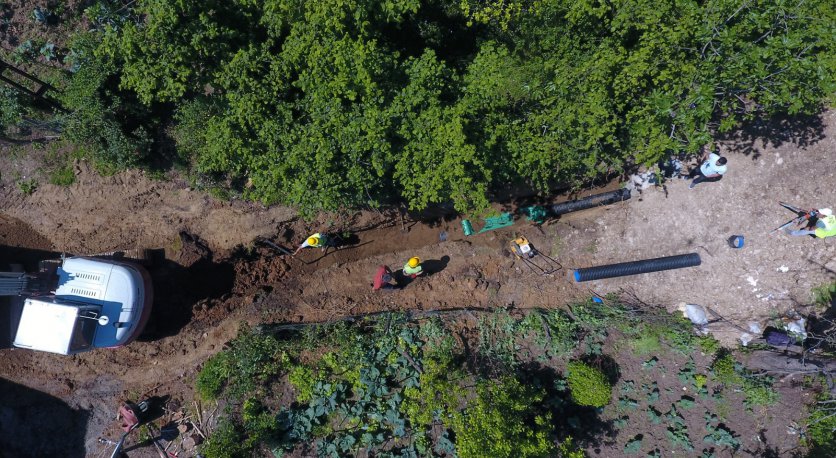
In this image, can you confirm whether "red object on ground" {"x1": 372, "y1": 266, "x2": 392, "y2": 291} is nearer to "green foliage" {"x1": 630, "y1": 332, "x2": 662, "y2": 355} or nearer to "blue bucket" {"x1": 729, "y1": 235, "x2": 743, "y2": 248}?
"green foliage" {"x1": 630, "y1": 332, "x2": 662, "y2": 355}

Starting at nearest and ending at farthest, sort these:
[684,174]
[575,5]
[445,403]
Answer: [575,5], [445,403], [684,174]

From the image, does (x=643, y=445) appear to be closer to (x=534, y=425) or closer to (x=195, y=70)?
(x=534, y=425)

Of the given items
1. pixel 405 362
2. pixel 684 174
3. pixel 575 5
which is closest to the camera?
pixel 575 5

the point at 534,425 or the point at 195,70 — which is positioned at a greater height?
the point at 195,70

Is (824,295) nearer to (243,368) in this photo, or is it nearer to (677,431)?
(677,431)

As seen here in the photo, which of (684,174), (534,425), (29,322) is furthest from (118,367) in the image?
(684,174)

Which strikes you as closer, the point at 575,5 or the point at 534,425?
the point at 575,5

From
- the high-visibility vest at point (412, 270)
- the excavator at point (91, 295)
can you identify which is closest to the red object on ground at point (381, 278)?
the high-visibility vest at point (412, 270)

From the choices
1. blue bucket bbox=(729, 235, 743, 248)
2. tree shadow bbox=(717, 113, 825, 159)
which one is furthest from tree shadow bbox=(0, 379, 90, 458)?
tree shadow bbox=(717, 113, 825, 159)

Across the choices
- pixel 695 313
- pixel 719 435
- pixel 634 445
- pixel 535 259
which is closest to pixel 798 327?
pixel 695 313
